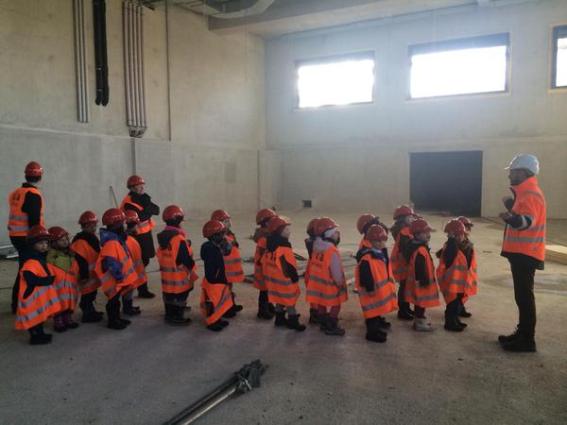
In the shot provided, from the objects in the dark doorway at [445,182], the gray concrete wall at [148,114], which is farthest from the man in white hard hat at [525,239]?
the dark doorway at [445,182]

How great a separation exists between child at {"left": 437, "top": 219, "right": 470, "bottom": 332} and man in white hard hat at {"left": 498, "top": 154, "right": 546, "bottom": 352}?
49cm

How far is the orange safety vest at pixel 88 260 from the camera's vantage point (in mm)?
4766

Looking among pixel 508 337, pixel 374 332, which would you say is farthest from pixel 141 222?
pixel 508 337

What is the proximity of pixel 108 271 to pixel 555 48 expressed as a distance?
43.2 feet

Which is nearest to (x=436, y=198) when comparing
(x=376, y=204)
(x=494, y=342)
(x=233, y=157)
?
(x=376, y=204)

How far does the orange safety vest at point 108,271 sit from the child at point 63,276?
10.3 inches

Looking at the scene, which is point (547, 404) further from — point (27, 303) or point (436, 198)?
point (436, 198)

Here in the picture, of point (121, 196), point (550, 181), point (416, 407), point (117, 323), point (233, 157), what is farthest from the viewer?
point (233, 157)

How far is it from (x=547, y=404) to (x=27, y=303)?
13.5 feet

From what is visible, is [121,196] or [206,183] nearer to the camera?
[121,196]

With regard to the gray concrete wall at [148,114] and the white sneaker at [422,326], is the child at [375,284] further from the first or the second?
the gray concrete wall at [148,114]

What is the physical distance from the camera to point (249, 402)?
3.06 metres

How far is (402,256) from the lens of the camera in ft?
16.0

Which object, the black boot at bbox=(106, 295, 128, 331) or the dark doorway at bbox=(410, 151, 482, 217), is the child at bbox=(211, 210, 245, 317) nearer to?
the black boot at bbox=(106, 295, 128, 331)
